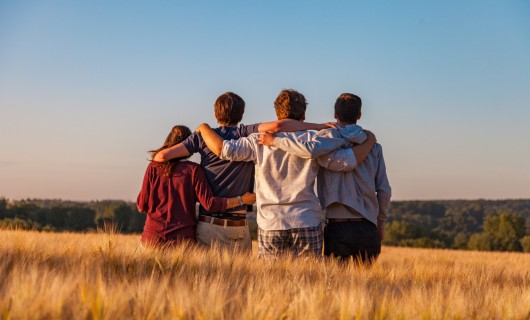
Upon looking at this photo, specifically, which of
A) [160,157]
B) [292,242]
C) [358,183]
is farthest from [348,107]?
[160,157]

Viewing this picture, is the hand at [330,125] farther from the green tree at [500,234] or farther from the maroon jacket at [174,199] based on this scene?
the green tree at [500,234]

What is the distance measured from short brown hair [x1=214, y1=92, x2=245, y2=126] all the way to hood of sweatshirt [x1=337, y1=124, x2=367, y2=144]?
3.41 feet

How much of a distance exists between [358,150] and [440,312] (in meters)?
2.80

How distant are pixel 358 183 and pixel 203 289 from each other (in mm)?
3211

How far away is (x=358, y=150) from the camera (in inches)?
261

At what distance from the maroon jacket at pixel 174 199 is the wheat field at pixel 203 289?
0.97m

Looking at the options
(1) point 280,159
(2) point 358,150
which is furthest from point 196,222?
(2) point 358,150

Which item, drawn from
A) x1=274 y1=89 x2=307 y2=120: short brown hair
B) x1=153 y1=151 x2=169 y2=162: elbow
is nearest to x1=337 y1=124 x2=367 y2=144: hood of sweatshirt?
x1=274 y1=89 x2=307 y2=120: short brown hair

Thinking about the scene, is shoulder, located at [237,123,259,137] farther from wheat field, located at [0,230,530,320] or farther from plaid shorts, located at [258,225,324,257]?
wheat field, located at [0,230,530,320]

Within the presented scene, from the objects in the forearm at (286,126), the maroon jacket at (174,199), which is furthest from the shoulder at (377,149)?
the maroon jacket at (174,199)

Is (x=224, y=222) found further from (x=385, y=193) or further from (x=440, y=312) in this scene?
(x=440, y=312)

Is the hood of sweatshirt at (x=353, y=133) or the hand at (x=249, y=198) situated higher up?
the hood of sweatshirt at (x=353, y=133)

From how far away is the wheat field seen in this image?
11.2ft

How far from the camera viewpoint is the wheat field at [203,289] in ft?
11.2
